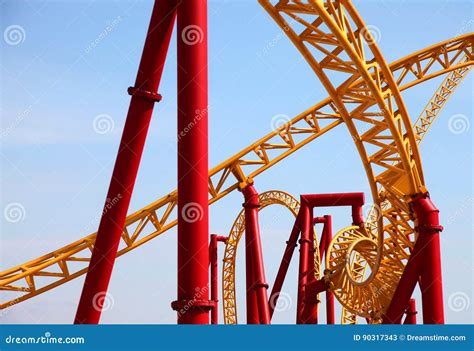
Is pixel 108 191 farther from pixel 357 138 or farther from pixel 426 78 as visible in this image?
pixel 426 78

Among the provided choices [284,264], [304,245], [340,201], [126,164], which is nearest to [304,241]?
[304,245]

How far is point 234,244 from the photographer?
2955cm

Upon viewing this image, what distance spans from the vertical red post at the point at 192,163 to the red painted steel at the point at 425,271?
610 cm

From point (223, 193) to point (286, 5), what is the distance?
8.48 meters

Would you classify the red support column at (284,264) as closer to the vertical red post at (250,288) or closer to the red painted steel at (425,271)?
the vertical red post at (250,288)

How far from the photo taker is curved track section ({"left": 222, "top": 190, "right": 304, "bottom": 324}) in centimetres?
2655

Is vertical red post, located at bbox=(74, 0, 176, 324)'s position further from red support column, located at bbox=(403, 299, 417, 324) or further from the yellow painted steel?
red support column, located at bbox=(403, 299, 417, 324)

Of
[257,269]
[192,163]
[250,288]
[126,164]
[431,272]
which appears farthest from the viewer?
[250,288]

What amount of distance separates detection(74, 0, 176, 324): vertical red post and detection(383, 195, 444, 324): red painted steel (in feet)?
20.2

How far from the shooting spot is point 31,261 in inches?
771

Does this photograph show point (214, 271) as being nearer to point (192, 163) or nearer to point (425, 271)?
point (425, 271)

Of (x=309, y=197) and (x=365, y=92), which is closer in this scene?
(x=365, y=92)

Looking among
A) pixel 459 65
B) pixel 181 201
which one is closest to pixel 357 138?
pixel 459 65

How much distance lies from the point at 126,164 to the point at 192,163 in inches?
72.7
